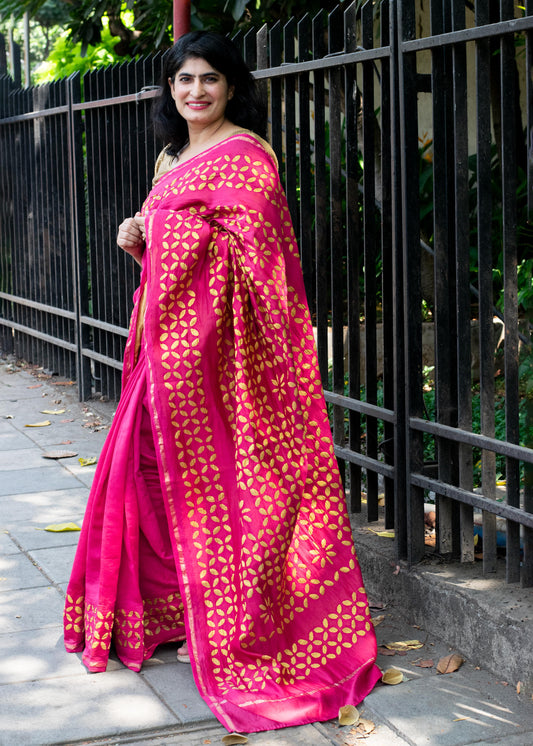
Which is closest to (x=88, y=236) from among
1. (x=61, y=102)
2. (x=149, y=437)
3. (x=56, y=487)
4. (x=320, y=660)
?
(x=61, y=102)

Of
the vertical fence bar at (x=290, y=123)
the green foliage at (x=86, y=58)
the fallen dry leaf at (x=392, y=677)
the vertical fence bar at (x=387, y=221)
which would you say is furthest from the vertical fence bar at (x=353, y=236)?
the green foliage at (x=86, y=58)

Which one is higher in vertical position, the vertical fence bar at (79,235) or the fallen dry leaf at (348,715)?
the vertical fence bar at (79,235)

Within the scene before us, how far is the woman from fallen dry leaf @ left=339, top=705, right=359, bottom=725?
36 mm

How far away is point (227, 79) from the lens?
320cm

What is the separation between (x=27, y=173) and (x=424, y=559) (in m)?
5.89

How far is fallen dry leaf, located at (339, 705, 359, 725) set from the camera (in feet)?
9.50

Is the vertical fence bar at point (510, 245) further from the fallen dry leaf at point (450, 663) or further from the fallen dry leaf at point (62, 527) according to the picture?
the fallen dry leaf at point (62, 527)

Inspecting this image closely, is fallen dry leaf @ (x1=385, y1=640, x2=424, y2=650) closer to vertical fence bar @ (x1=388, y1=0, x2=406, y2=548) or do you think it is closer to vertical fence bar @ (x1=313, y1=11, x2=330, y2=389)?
vertical fence bar @ (x1=388, y1=0, x2=406, y2=548)

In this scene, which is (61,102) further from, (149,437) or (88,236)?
(149,437)

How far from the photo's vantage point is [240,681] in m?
3.01

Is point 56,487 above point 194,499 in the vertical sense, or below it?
below

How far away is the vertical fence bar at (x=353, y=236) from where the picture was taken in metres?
3.84

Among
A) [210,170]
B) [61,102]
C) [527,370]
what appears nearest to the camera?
[210,170]

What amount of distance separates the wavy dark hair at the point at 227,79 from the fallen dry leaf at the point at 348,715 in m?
1.80
